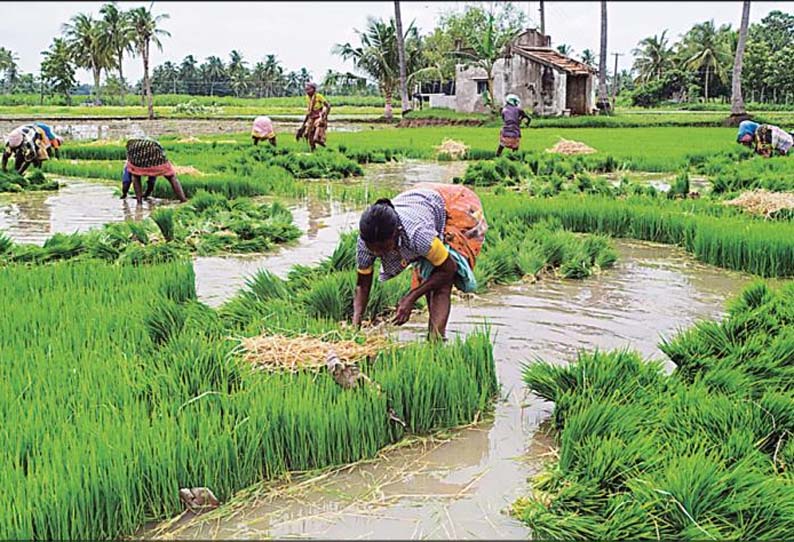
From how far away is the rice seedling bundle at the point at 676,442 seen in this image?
2223 millimetres

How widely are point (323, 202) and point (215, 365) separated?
634 cm

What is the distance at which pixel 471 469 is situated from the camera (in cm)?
273

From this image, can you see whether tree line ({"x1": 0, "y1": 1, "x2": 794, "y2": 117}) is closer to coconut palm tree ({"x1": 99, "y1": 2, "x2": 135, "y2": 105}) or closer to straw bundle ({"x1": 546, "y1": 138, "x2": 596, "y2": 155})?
coconut palm tree ({"x1": 99, "y1": 2, "x2": 135, "y2": 105})

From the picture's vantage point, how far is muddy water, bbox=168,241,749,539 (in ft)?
7.61

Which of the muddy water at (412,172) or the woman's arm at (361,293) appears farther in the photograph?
the muddy water at (412,172)

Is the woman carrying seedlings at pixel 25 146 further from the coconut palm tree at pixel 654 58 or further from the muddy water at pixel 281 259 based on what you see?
the coconut palm tree at pixel 654 58

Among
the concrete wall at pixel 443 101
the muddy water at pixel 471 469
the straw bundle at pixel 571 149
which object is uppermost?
the concrete wall at pixel 443 101

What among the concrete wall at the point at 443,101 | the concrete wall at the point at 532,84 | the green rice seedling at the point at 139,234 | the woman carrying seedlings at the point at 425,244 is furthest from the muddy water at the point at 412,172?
the concrete wall at the point at 443,101

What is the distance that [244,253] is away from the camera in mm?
6414

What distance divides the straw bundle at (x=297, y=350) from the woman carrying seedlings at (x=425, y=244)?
250mm

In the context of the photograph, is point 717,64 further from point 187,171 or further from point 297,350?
point 297,350

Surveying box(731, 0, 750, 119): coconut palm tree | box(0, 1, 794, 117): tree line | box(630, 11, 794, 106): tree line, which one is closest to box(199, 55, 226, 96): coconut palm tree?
box(0, 1, 794, 117): tree line

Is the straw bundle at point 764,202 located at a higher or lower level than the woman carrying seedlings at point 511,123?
lower

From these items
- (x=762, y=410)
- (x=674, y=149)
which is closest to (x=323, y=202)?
(x=762, y=410)
